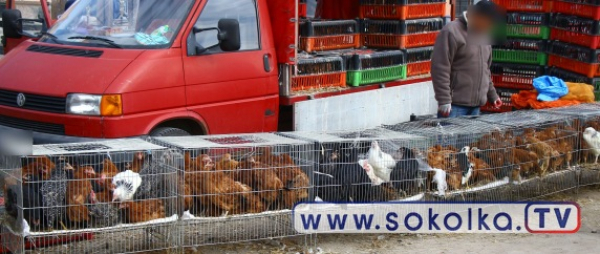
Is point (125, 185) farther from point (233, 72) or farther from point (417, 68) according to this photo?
point (417, 68)

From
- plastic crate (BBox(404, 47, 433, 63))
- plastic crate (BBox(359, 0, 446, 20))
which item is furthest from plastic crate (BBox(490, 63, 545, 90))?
plastic crate (BBox(359, 0, 446, 20))

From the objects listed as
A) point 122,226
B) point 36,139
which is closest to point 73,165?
point 122,226

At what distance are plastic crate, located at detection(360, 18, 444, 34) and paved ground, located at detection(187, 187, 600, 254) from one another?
13.6ft

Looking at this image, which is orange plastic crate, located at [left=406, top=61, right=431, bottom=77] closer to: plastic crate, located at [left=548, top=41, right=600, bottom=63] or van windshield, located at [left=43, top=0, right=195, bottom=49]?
plastic crate, located at [left=548, top=41, right=600, bottom=63]

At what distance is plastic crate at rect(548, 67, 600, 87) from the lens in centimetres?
985

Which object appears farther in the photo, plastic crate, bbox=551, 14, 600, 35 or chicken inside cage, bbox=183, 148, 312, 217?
plastic crate, bbox=551, 14, 600, 35

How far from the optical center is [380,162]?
21.2 feet

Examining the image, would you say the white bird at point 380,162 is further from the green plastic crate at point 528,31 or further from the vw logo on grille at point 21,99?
the green plastic crate at point 528,31

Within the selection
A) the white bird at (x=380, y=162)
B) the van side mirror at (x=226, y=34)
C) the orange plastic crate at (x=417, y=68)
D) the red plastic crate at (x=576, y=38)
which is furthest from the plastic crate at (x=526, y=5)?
the white bird at (x=380, y=162)

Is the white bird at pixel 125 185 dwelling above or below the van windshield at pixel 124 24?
below

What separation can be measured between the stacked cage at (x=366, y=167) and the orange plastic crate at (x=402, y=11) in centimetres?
400

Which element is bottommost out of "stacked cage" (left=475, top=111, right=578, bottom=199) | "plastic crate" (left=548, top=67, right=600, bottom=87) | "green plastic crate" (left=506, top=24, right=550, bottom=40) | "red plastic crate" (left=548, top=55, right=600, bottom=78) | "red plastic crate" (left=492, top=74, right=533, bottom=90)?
"stacked cage" (left=475, top=111, right=578, bottom=199)

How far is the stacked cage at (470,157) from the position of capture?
6.89 m

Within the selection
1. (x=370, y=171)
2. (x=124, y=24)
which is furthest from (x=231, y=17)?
(x=370, y=171)
